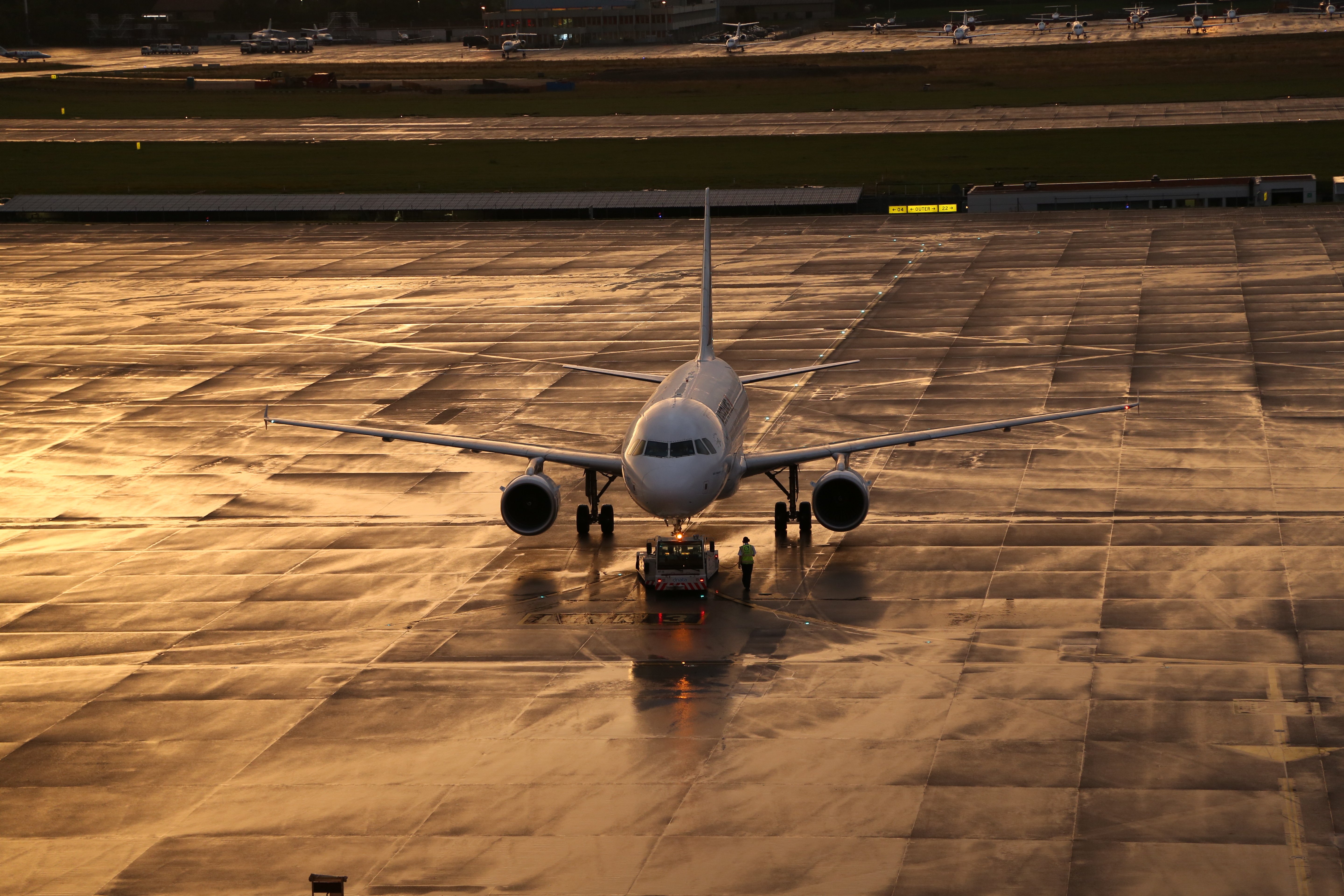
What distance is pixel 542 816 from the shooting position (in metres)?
26.5

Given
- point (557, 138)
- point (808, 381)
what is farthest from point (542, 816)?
point (557, 138)

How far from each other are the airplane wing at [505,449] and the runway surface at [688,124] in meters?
109

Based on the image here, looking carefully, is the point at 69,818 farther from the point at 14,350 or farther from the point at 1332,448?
the point at 14,350

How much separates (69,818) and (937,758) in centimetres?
1546

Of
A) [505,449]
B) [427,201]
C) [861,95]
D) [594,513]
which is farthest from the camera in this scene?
[861,95]

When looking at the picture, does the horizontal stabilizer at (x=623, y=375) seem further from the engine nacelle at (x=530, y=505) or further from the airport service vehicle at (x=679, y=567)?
the airport service vehicle at (x=679, y=567)

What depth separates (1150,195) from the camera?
350 feet

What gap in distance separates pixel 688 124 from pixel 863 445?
124 metres

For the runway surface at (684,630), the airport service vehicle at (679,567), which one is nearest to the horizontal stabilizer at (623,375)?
the runway surface at (684,630)

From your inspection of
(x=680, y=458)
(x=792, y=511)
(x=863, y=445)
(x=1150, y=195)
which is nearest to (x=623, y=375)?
(x=792, y=511)

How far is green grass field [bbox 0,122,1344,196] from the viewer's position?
4742 inches

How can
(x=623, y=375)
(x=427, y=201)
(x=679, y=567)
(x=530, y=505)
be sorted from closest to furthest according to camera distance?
(x=679, y=567) → (x=530, y=505) → (x=623, y=375) → (x=427, y=201)

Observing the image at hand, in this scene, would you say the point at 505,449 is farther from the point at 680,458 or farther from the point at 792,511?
the point at 792,511

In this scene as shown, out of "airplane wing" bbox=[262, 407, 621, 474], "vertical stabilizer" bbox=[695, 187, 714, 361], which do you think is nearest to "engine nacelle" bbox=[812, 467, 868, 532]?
"airplane wing" bbox=[262, 407, 621, 474]
